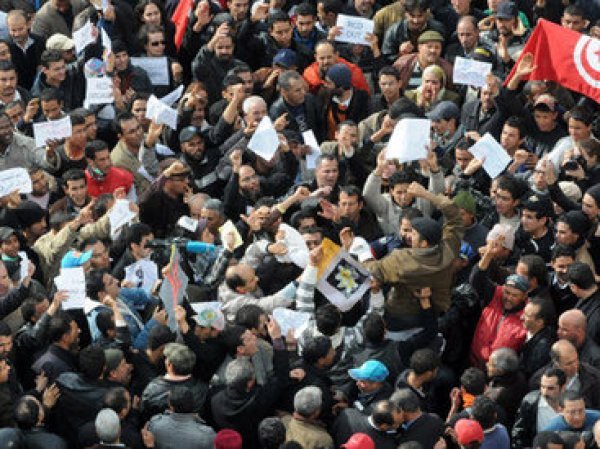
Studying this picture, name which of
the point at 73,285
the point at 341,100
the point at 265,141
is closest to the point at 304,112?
the point at 341,100

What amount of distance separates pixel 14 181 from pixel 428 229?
3866 mm

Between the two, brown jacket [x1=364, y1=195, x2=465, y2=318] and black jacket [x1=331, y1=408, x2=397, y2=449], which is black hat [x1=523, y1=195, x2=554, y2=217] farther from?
black jacket [x1=331, y1=408, x2=397, y2=449]

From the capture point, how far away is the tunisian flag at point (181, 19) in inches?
874

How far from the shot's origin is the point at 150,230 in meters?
18.0

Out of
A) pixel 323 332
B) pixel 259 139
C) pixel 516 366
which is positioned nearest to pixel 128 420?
pixel 323 332

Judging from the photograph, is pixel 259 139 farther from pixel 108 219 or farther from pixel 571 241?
pixel 571 241

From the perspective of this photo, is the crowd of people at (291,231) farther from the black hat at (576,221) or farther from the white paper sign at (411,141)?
the white paper sign at (411,141)

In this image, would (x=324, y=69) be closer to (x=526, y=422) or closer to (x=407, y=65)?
(x=407, y=65)

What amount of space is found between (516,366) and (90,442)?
337 centimetres

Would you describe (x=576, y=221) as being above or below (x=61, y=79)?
above

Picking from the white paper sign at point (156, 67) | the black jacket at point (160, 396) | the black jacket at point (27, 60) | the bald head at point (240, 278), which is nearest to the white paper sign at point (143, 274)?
the bald head at point (240, 278)

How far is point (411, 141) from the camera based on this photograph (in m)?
18.1

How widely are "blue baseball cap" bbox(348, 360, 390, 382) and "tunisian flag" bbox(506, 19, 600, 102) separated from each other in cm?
470

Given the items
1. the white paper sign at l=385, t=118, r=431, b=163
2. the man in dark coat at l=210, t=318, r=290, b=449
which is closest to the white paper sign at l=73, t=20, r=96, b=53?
the white paper sign at l=385, t=118, r=431, b=163
